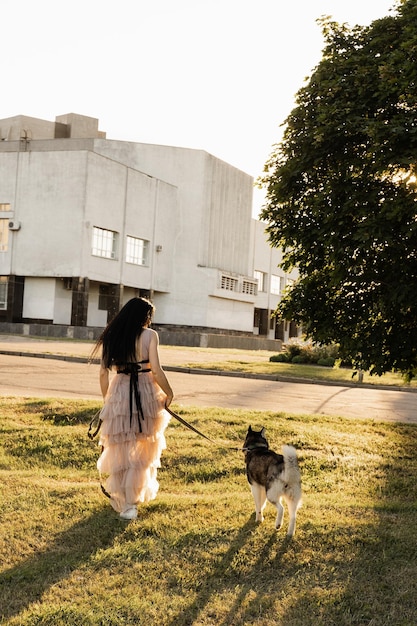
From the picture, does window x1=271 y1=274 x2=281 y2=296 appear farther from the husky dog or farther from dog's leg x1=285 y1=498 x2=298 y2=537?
dog's leg x1=285 y1=498 x2=298 y2=537

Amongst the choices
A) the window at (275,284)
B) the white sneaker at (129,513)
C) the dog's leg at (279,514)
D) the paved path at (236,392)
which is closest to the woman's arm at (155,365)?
the white sneaker at (129,513)

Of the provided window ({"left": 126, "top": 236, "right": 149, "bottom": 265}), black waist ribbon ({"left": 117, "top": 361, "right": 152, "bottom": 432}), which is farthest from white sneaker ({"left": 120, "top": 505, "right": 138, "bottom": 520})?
window ({"left": 126, "top": 236, "right": 149, "bottom": 265})

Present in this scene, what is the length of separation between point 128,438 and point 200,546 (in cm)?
107

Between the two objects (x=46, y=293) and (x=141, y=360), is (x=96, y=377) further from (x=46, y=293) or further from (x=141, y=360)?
(x=46, y=293)

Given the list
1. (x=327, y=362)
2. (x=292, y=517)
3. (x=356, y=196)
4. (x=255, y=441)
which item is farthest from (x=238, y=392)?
(x=327, y=362)

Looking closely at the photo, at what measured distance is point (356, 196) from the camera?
811cm

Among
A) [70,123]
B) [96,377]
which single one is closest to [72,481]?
[96,377]

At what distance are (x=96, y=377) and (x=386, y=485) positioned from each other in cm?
1041

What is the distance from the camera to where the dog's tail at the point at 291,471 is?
208 inches

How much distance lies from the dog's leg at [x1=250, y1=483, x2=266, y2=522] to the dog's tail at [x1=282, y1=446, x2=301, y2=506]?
458 mm

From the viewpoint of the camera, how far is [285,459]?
5.30 metres

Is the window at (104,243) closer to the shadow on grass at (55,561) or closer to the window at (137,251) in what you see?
the window at (137,251)

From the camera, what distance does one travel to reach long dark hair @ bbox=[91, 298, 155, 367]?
19.0ft

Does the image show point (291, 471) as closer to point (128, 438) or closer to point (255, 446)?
point (255, 446)
